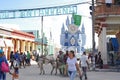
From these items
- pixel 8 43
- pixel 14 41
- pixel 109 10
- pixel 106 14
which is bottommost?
pixel 8 43

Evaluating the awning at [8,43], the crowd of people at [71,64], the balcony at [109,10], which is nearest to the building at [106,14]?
the balcony at [109,10]

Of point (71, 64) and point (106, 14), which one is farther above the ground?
point (106, 14)

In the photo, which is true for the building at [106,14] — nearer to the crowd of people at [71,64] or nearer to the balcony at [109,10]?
the balcony at [109,10]

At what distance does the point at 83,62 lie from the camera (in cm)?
2186

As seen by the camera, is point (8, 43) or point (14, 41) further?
point (14, 41)

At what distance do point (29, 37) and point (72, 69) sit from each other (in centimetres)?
5851

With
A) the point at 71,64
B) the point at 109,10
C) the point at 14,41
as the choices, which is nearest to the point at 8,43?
the point at 14,41

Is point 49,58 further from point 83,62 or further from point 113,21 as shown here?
point 113,21

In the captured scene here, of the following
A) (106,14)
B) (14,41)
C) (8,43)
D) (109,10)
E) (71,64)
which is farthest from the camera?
(14,41)

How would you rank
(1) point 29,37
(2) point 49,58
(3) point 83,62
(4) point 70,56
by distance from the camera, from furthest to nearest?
(1) point 29,37, (2) point 49,58, (3) point 83,62, (4) point 70,56

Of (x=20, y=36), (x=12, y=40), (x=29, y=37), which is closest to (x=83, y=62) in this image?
(x=12, y=40)

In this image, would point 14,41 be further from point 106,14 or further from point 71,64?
point 71,64

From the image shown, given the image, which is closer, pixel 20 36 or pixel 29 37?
pixel 20 36

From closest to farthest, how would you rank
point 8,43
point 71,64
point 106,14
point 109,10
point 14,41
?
point 71,64, point 106,14, point 109,10, point 8,43, point 14,41
